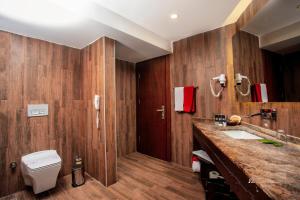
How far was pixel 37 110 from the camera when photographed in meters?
2.20

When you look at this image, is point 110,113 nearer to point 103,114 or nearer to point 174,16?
point 103,114

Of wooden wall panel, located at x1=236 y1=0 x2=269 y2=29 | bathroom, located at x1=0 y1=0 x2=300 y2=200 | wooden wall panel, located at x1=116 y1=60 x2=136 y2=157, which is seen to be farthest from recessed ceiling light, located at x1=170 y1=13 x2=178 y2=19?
wooden wall panel, located at x1=116 y1=60 x2=136 y2=157

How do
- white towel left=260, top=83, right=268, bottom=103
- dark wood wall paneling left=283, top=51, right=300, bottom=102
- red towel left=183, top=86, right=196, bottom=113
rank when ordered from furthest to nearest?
red towel left=183, top=86, right=196, bottom=113
white towel left=260, top=83, right=268, bottom=103
dark wood wall paneling left=283, top=51, right=300, bottom=102

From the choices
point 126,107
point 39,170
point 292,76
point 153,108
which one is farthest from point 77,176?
point 292,76

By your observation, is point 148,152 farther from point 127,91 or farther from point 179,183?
point 127,91

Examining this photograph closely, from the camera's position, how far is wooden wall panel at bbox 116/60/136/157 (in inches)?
132

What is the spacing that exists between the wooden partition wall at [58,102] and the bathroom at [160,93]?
0.6 inches

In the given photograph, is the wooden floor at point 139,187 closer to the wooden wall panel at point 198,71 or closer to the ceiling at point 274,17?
the wooden wall panel at point 198,71

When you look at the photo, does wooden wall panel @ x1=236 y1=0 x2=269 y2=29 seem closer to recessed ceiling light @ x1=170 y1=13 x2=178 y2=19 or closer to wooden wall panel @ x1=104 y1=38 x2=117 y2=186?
recessed ceiling light @ x1=170 y1=13 x2=178 y2=19

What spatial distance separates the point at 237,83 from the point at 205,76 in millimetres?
504

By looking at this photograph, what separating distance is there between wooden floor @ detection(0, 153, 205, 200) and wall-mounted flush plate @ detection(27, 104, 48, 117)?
1.07 m

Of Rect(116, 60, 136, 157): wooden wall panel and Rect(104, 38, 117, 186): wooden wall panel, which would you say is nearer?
Rect(104, 38, 117, 186): wooden wall panel

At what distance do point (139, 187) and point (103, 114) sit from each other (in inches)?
46.6

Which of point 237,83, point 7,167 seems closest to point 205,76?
point 237,83
